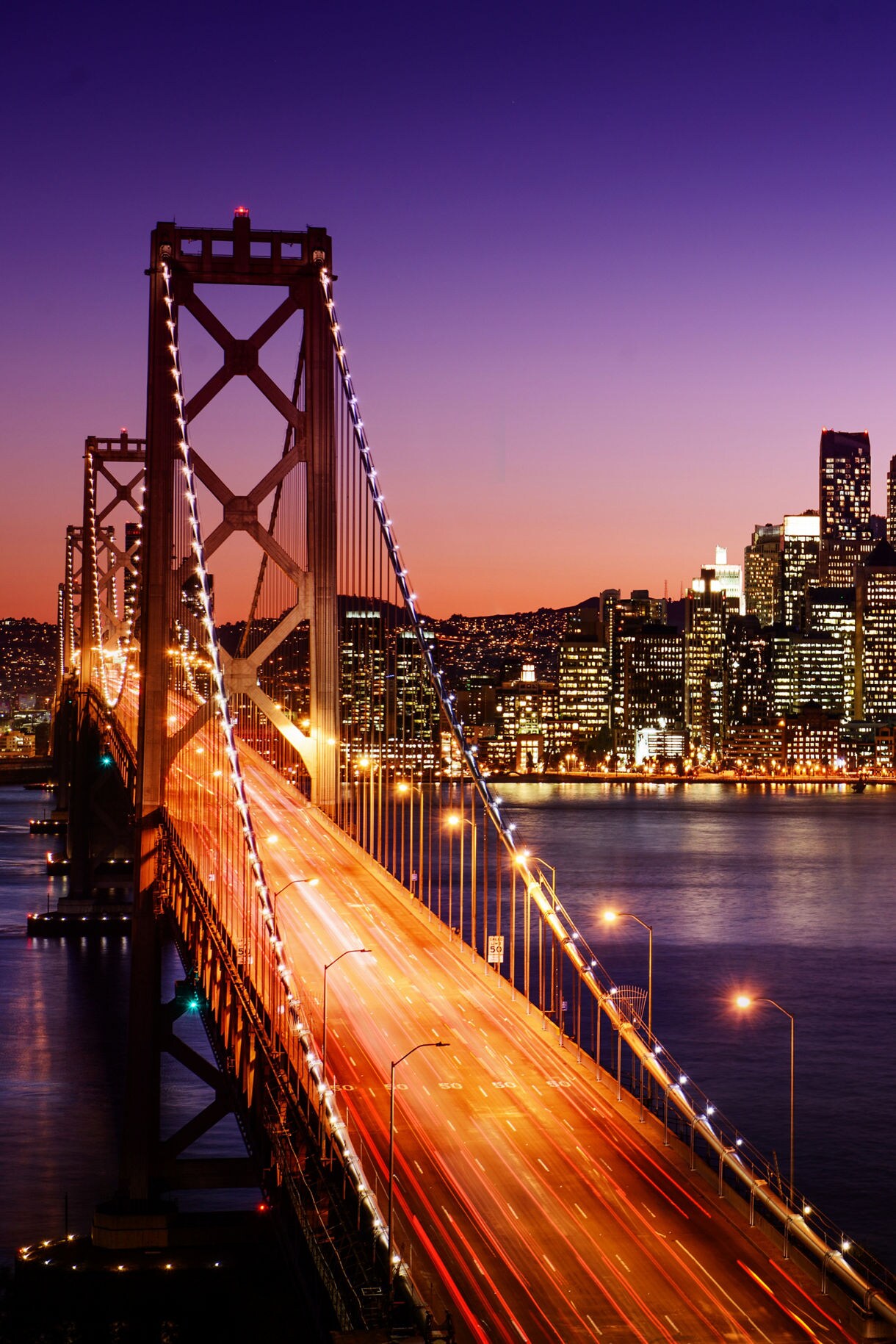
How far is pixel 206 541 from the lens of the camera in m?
34.3

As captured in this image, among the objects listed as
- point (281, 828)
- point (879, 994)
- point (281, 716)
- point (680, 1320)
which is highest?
point (281, 716)

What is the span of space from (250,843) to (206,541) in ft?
25.3

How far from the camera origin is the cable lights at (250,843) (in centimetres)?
2041

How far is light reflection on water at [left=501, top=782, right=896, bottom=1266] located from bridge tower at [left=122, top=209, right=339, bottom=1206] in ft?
42.8

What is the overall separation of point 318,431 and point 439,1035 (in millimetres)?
12521

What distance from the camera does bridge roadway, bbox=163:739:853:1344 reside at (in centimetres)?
1816

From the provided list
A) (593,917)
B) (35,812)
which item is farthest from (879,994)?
(35,812)

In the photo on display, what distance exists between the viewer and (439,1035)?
2789 cm

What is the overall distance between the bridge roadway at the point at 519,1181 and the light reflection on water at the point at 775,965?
9.44 meters

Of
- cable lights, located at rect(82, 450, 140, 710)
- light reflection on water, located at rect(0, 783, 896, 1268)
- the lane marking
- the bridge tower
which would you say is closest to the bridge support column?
the bridge tower

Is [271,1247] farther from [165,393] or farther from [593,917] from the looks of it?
[593,917]

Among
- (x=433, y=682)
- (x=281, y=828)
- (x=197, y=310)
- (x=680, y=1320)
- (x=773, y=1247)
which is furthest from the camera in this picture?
(x=281, y=828)

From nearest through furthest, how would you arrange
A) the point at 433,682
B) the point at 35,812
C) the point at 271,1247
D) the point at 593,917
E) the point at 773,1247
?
the point at 773,1247 → the point at 271,1247 → the point at 433,682 → the point at 593,917 → the point at 35,812

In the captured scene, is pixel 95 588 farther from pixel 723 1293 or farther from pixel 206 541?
pixel 723 1293
